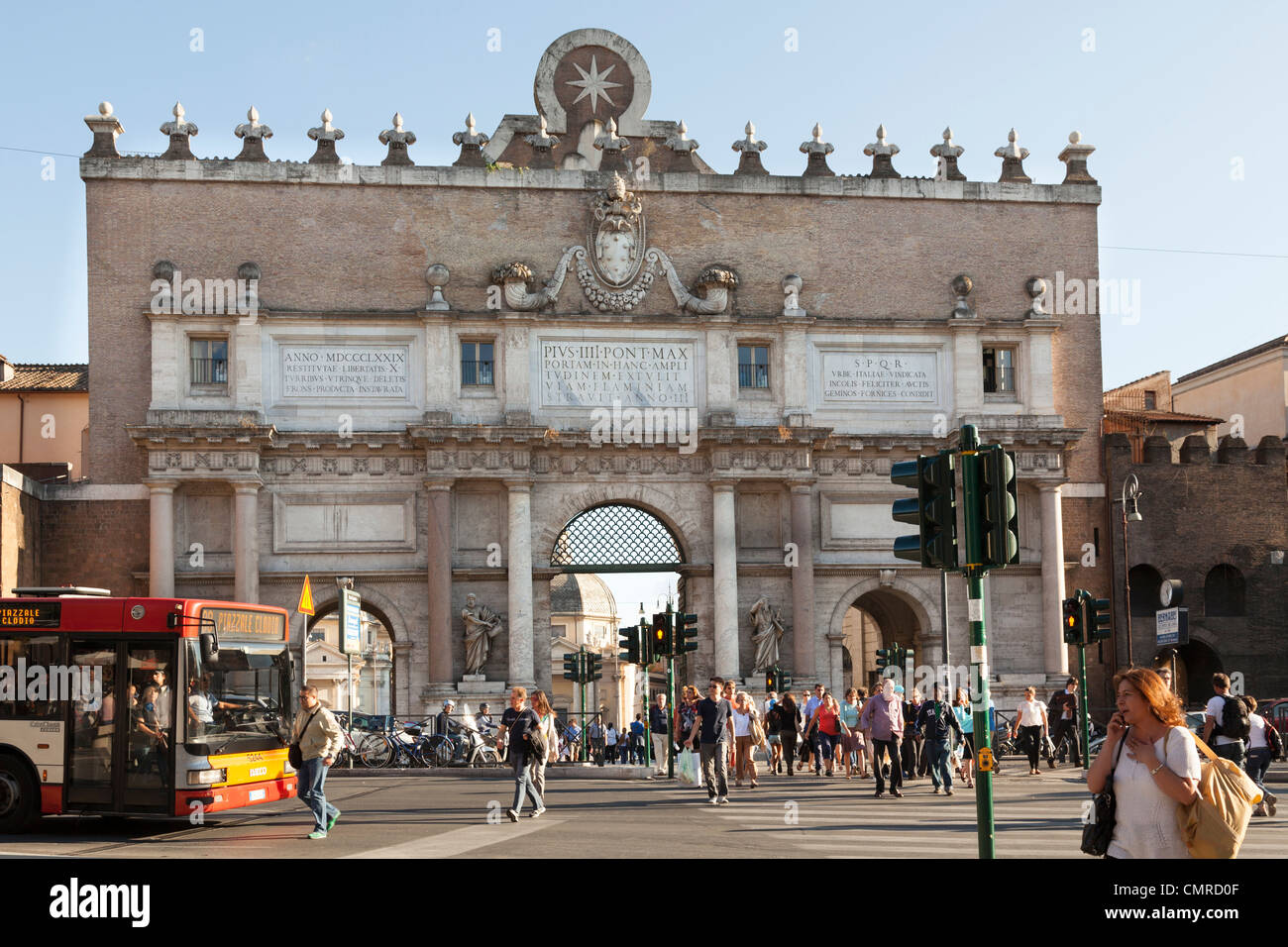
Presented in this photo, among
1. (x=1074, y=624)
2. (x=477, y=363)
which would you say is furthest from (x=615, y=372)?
(x=1074, y=624)

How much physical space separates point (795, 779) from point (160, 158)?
68.4 ft

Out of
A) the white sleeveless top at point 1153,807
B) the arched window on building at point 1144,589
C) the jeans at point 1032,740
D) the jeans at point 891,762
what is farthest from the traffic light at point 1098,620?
the white sleeveless top at point 1153,807

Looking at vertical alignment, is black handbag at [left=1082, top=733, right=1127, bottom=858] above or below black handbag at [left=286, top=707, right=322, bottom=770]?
above

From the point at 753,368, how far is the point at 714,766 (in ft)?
56.3

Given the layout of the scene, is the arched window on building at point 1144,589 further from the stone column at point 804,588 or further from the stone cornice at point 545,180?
the stone cornice at point 545,180

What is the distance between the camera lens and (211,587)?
35.3 meters

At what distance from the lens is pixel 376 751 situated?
31406mm

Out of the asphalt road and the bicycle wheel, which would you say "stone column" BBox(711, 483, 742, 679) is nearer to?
the bicycle wheel

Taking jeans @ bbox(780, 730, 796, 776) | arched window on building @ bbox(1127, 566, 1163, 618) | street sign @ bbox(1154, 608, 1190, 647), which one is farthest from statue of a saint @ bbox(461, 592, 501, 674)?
arched window on building @ bbox(1127, 566, 1163, 618)

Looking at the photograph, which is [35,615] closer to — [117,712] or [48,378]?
[117,712]

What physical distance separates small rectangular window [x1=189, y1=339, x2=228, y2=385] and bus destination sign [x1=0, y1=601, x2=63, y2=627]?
18.3 metres

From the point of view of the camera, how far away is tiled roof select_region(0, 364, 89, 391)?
150ft

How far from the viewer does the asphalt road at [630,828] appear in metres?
15.0
